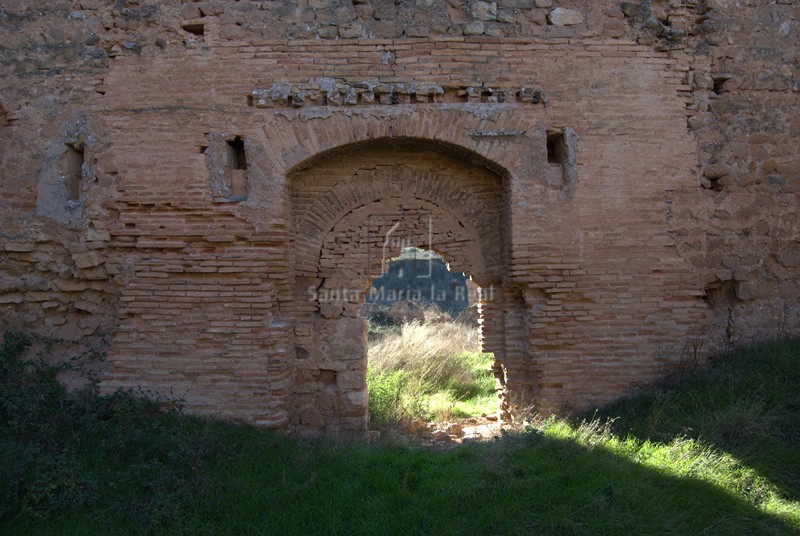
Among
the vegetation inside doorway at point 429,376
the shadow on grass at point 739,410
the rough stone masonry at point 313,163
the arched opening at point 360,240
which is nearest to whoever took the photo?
the shadow on grass at point 739,410

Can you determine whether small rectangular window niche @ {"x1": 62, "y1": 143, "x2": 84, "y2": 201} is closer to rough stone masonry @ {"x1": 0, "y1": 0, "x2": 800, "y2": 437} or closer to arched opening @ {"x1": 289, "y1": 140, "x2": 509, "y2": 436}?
rough stone masonry @ {"x1": 0, "y1": 0, "x2": 800, "y2": 437}

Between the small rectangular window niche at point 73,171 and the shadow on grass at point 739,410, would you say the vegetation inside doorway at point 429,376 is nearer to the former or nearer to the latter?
the shadow on grass at point 739,410

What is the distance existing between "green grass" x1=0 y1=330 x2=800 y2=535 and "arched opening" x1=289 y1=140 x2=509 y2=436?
0.95m

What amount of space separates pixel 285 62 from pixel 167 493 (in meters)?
3.91

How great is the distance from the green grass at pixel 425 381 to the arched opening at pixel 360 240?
0.74 meters

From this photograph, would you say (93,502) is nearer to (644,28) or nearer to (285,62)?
(285,62)

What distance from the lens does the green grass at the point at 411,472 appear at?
3.45 m

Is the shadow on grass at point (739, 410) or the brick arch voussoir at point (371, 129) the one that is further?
the brick arch voussoir at point (371, 129)

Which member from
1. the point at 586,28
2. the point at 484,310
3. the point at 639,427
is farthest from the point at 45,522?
the point at 586,28

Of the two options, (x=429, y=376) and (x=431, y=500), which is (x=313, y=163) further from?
(x=429, y=376)

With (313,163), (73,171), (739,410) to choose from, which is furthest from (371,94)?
(739,410)

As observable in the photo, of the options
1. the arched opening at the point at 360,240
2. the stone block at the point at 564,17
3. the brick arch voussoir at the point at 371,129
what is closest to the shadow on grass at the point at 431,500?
the arched opening at the point at 360,240

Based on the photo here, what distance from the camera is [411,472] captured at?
162 inches

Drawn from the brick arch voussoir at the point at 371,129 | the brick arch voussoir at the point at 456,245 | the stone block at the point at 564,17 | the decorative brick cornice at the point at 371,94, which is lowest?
the brick arch voussoir at the point at 456,245
